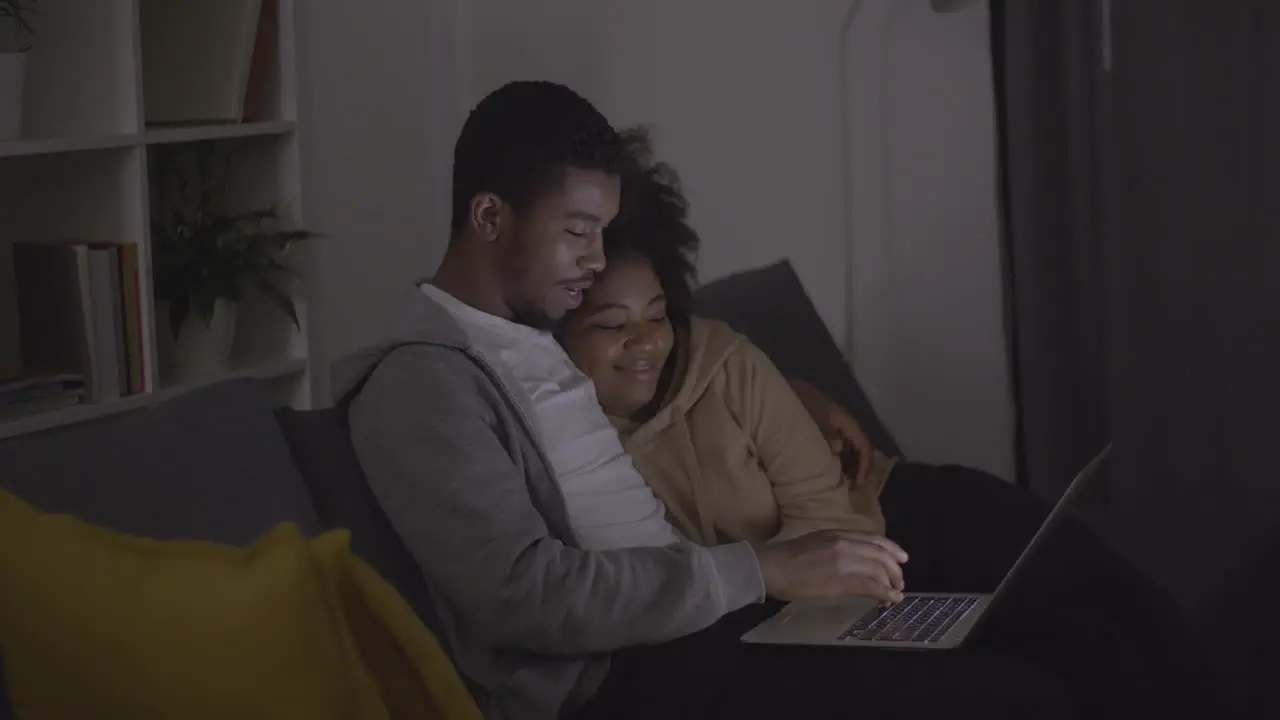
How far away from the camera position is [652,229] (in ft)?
6.08

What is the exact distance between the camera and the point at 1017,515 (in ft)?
6.68

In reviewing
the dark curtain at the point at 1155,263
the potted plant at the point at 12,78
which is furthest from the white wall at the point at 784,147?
the potted plant at the point at 12,78

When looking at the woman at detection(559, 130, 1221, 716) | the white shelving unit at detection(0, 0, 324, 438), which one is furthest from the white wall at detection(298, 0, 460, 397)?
the woman at detection(559, 130, 1221, 716)

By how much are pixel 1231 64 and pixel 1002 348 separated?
0.67 m

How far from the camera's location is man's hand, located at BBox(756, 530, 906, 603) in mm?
1521

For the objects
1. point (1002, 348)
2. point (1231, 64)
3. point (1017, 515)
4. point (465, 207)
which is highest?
point (1231, 64)

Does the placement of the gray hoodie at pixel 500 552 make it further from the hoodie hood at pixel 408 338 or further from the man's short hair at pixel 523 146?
the man's short hair at pixel 523 146

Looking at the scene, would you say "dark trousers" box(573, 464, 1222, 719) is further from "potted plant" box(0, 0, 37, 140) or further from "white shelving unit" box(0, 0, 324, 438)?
"potted plant" box(0, 0, 37, 140)

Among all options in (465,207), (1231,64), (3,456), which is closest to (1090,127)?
(1231,64)

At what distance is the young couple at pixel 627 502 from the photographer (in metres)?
1.39

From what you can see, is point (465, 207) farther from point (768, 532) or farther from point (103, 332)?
point (103, 332)

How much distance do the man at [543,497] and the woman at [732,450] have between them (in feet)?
0.44

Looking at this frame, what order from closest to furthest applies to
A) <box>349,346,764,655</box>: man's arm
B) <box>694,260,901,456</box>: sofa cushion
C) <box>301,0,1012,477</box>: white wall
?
<box>349,346,764,655</box>: man's arm, <box>694,260,901,456</box>: sofa cushion, <box>301,0,1012,477</box>: white wall

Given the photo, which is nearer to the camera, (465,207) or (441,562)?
(441,562)
